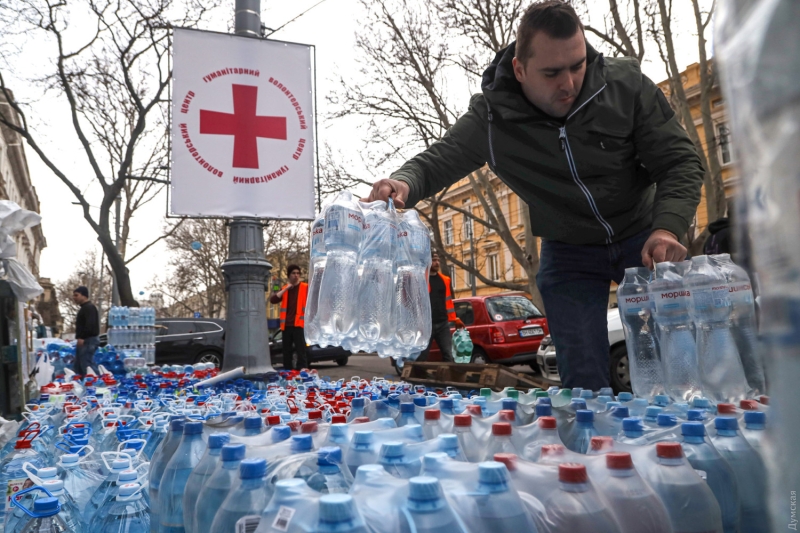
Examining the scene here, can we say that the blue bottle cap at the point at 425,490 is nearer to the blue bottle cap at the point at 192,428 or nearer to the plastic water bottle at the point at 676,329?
the blue bottle cap at the point at 192,428

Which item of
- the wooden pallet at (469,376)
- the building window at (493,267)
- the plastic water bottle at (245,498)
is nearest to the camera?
the plastic water bottle at (245,498)

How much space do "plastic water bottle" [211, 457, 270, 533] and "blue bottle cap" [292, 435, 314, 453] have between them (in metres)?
0.19

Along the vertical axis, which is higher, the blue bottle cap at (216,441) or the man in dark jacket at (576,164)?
the man in dark jacket at (576,164)

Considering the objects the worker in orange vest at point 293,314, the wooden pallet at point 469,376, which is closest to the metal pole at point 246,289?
the wooden pallet at point 469,376

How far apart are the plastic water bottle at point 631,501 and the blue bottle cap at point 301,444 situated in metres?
0.67

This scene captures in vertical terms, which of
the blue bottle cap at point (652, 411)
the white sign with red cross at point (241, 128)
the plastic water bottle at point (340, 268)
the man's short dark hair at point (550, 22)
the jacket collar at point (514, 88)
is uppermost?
the white sign with red cross at point (241, 128)

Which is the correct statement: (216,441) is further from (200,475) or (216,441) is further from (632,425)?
Answer: (632,425)

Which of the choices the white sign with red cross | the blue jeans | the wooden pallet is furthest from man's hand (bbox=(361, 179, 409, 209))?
the white sign with red cross

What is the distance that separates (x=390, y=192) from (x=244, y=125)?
3920mm

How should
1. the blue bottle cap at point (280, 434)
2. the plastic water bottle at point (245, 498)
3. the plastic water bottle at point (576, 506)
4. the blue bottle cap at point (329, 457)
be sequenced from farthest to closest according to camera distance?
the blue bottle cap at point (280, 434)
the blue bottle cap at point (329, 457)
the plastic water bottle at point (245, 498)
the plastic water bottle at point (576, 506)

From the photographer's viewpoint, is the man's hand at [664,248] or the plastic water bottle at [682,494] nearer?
the plastic water bottle at [682,494]

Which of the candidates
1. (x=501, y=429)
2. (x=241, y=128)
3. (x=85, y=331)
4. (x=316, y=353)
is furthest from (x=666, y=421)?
(x=316, y=353)

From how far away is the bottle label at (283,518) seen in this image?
91 cm

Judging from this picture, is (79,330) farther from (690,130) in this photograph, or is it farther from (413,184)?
(690,130)
